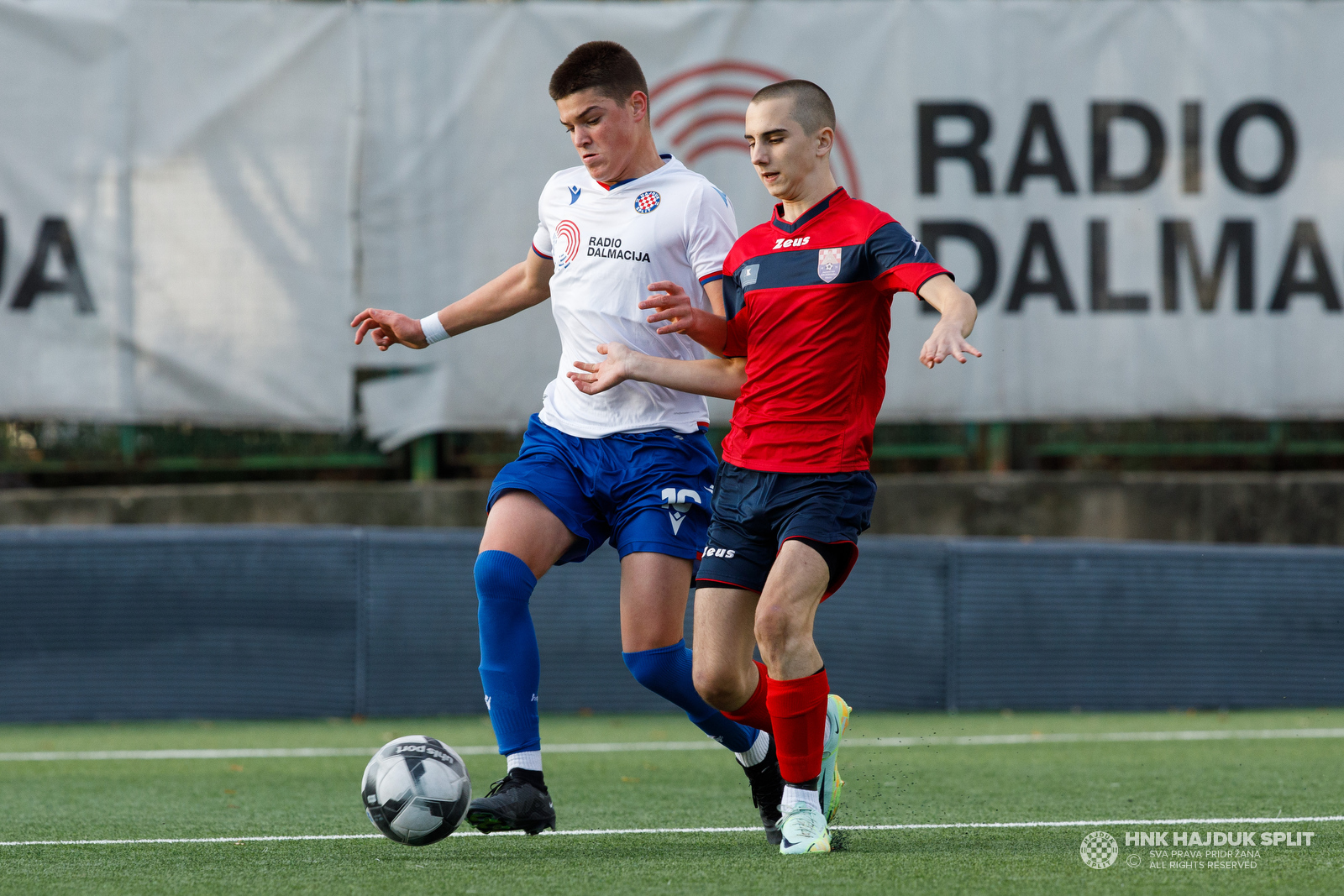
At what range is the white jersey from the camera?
4.39 meters

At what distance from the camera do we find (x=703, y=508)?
438 centimetres

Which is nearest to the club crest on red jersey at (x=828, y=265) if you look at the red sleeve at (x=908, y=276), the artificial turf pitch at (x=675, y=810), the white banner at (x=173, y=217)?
the red sleeve at (x=908, y=276)

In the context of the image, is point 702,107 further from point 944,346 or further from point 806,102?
point 944,346

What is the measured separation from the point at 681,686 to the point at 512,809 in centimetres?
64

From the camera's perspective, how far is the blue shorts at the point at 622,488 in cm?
430

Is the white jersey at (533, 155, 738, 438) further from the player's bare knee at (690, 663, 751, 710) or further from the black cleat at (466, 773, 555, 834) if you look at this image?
the black cleat at (466, 773, 555, 834)

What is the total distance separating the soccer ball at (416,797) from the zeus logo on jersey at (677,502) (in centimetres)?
94

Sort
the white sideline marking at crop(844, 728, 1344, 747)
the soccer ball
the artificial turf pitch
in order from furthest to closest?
1. the white sideline marking at crop(844, 728, 1344, 747)
2. the soccer ball
3. the artificial turf pitch

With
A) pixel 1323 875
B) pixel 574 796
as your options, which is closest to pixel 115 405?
pixel 574 796

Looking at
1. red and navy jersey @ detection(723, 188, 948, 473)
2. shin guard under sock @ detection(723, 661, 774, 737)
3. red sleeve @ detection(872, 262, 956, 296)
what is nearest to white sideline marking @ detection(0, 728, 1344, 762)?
shin guard under sock @ detection(723, 661, 774, 737)

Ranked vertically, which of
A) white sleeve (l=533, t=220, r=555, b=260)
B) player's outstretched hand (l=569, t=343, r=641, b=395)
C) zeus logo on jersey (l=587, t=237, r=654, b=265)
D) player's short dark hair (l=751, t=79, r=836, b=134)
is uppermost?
player's short dark hair (l=751, t=79, r=836, b=134)

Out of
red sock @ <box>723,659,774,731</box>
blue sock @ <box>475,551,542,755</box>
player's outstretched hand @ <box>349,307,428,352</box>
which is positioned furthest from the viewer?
player's outstretched hand @ <box>349,307,428,352</box>

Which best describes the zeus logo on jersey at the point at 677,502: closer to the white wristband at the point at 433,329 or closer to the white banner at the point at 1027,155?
the white wristband at the point at 433,329

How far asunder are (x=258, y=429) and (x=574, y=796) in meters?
4.50
